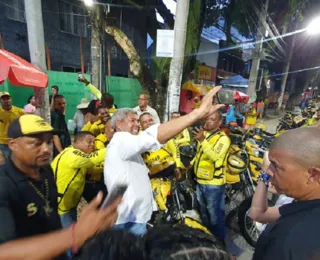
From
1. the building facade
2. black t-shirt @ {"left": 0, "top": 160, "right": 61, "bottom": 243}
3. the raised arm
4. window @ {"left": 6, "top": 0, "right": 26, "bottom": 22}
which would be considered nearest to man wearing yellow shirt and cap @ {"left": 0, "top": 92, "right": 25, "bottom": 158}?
black t-shirt @ {"left": 0, "top": 160, "right": 61, "bottom": 243}

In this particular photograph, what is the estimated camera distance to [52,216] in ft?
4.97

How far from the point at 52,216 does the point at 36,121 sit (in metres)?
0.65

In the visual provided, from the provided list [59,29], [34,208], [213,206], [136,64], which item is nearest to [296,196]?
[34,208]

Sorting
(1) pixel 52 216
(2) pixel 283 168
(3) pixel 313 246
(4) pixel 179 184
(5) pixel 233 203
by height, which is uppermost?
(2) pixel 283 168

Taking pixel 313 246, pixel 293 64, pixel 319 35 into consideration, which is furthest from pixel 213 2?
pixel 293 64

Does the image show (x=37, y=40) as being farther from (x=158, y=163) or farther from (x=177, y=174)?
(x=177, y=174)

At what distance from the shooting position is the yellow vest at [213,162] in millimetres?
2867

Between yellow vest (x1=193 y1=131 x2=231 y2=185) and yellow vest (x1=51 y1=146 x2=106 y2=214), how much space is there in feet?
4.13

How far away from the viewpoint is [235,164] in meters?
3.33

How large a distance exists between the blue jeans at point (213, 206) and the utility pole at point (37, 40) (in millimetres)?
3144

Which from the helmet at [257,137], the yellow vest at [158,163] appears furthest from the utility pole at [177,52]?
the yellow vest at [158,163]

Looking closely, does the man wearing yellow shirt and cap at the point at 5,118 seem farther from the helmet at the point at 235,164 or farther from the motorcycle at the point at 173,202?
the helmet at the point at 235,164

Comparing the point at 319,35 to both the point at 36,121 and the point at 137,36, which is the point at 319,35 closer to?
the point at 137,36

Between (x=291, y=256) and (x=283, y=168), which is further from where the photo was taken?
(x=283, y=168)
